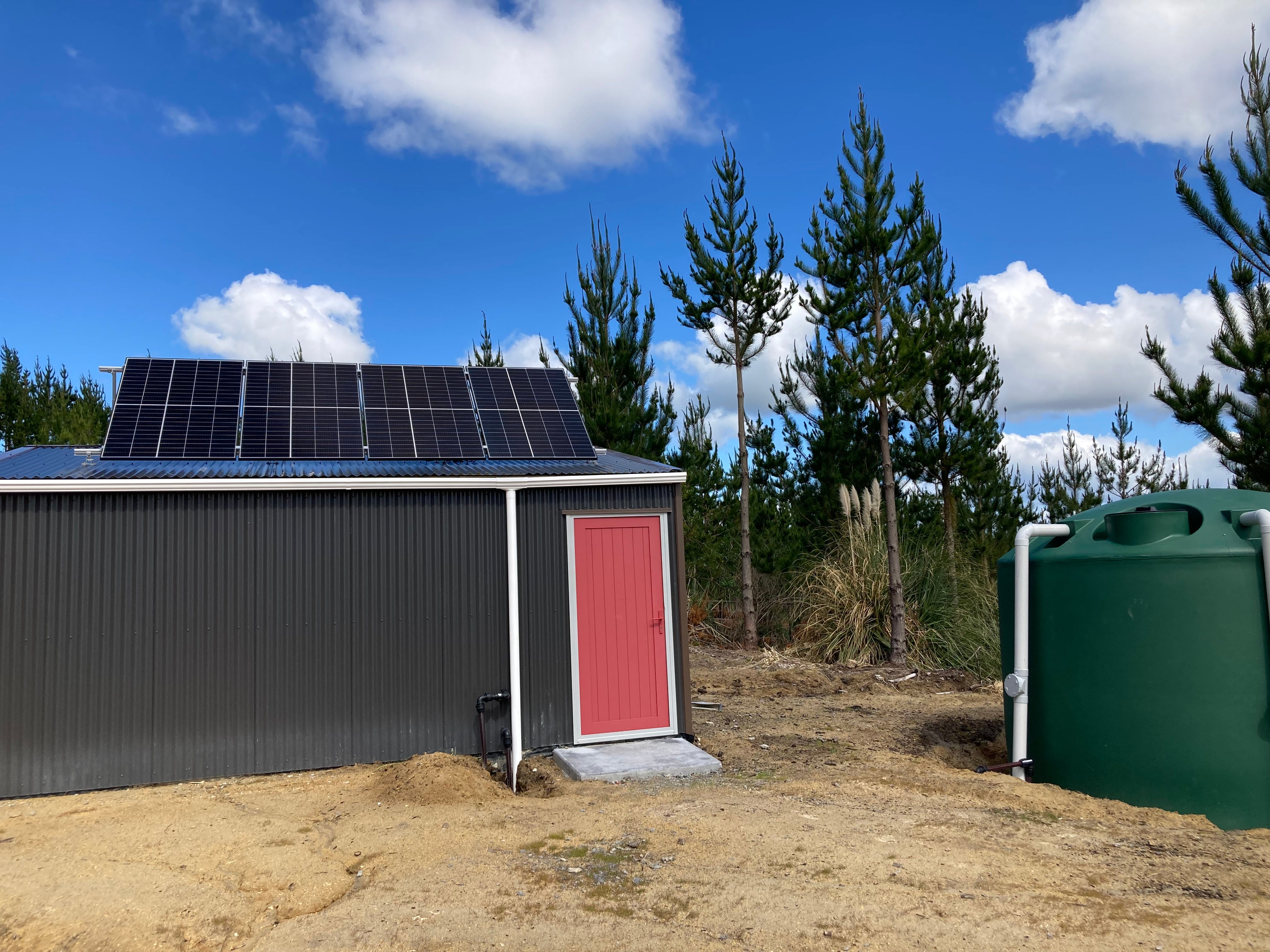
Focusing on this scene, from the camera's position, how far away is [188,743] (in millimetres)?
6430

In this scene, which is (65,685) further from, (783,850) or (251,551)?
(783,850)

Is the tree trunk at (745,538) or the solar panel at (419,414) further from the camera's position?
→ the tree trunk at (745,538)

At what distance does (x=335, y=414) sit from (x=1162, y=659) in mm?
7264

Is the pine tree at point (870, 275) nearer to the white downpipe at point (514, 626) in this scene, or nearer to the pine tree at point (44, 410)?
the white downpipe at point (514, 626)

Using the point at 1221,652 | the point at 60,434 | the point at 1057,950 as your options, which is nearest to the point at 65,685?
the point at 1057,950

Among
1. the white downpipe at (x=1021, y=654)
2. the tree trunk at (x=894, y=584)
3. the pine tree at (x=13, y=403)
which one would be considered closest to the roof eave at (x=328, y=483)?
the white downpipe at (x=1021, y=654)

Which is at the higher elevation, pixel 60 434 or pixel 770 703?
pixel 60 434

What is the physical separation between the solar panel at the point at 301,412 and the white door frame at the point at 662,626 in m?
2.27

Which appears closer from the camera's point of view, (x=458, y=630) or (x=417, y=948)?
(x=417, y=948)

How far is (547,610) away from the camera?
7.15 metres

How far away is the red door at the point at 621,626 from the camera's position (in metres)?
7.20

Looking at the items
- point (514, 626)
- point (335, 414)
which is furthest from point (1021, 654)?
point (335, 414)

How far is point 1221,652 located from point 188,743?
298 inches

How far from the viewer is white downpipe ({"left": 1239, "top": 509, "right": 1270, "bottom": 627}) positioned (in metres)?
5.00
